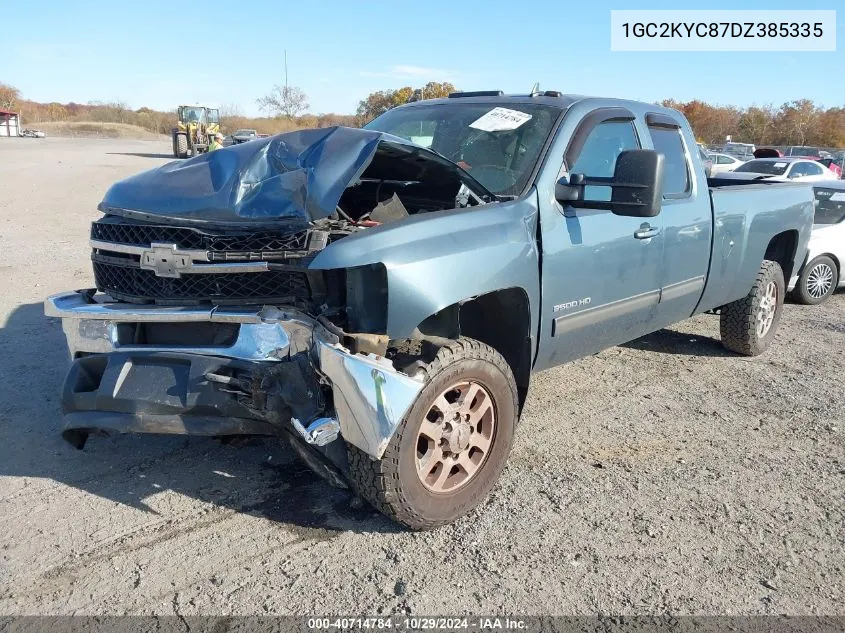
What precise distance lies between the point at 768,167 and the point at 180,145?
85.0 feet

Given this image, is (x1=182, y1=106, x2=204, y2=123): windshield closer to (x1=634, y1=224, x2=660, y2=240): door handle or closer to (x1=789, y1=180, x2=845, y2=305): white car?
(x1=789, y1=180, x2=845, y2=305): white car

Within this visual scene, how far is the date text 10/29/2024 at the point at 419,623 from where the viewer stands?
2.47 m

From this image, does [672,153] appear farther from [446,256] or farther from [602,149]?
[446,256]

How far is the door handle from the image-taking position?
3988 mm

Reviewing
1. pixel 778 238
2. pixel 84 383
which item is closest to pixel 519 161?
pixel 84 383

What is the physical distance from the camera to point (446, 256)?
288 centimetres

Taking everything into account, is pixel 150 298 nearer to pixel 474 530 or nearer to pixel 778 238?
pixel 474 530

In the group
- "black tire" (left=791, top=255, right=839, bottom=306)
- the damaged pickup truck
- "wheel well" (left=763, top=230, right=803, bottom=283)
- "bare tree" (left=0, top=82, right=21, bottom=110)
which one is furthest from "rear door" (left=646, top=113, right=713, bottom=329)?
"bare tree" (left=0, top=82, right=21, bottom=110)

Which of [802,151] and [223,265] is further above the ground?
[802,151]

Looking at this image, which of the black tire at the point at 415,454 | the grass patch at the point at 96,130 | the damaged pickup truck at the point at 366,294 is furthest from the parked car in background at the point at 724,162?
the grass patch at the point at 96,130

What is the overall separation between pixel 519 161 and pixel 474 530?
195 centimetres

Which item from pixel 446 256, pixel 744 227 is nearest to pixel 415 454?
pixel 446 256

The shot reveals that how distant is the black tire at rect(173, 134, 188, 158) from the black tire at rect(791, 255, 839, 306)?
30.2m

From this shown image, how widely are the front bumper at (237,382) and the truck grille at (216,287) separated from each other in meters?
0.08
